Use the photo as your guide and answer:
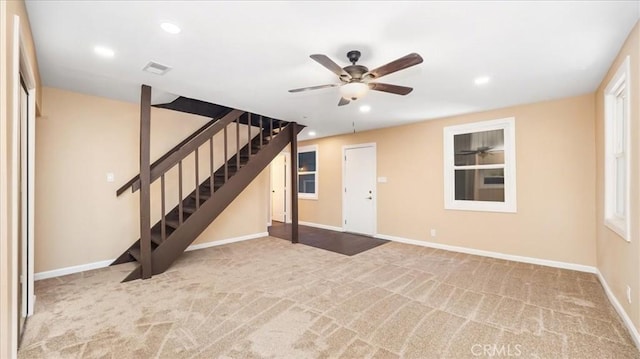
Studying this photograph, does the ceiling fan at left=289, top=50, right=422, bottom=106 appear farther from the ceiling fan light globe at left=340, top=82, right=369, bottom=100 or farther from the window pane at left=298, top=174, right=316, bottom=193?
the window pane at left=298, top=174, right=316, bottom=193

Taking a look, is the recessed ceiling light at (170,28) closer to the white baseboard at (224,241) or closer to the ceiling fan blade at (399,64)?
the ceiling fan blade at (399,64)

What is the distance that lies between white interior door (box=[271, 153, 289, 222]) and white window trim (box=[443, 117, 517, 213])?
4.52m

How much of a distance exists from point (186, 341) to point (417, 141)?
4.78 metres

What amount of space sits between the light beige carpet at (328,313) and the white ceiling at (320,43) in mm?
2380

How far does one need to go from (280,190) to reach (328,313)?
5.97 metres

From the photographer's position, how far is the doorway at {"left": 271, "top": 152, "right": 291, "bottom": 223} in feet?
26.5

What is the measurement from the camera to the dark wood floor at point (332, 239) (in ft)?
16.3

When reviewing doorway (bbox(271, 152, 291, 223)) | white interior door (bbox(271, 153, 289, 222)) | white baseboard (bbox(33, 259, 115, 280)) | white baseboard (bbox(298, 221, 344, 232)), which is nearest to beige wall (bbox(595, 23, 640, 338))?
white baseboard (bbox(298, 221, 344, 232))

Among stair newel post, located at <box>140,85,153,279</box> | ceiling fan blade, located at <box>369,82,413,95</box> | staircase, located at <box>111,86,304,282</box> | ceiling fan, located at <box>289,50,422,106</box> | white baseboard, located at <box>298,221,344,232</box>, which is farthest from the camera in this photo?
white baseboard, located at <box>298,221,344,232</box>

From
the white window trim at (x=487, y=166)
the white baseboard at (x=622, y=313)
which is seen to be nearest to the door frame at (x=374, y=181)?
the white window trim at (x=487, y=166)

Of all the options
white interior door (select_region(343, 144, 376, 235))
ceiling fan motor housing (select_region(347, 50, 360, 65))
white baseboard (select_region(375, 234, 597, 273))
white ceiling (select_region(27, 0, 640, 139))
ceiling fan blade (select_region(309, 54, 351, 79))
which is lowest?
white baseboard (select_region(375, 234, 597, 273))

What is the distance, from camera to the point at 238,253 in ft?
15.1

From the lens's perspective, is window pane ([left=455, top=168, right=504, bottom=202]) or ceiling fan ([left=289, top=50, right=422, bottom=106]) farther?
window pane ([left=455, top=168, right=504, bottom=202])

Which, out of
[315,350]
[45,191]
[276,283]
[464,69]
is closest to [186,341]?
[315,350]
